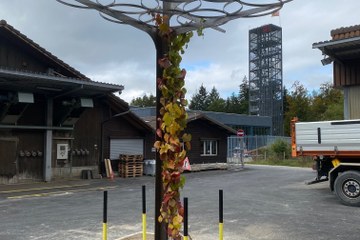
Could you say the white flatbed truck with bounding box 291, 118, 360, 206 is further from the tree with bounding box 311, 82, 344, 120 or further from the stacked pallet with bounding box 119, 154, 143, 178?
the tree with bounding box 311, 82, 344, 120

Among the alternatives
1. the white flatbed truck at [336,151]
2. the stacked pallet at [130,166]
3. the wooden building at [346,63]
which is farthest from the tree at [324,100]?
the white flatbed truck at [336,151]

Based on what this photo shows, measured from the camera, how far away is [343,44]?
44.8 ft

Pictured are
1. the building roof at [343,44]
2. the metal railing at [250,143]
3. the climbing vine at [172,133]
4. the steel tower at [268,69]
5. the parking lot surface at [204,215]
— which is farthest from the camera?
the steel tower at [268,69]

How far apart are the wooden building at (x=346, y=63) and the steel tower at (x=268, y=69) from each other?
60999 millimetres

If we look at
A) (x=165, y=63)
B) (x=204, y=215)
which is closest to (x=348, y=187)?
(x=204, y=215)

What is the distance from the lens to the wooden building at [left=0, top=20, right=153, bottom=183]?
1789cm

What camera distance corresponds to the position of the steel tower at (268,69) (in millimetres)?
77625

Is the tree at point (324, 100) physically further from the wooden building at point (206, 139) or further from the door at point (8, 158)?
the door at point (8, 158)

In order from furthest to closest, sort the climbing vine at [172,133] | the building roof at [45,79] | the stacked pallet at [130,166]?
the stacked pallet at [130,166] < the building roof at [45,79] < the climbing vine at [172,133]

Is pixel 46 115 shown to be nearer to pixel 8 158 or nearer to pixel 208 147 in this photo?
pixel 8 158

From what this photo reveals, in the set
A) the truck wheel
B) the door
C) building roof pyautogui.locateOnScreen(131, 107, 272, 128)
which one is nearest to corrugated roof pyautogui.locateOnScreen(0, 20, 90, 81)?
the door

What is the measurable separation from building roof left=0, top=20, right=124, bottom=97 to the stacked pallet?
4319 mm

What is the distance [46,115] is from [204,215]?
1210 cm

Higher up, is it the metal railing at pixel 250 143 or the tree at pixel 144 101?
the tree at pixel 144 101
